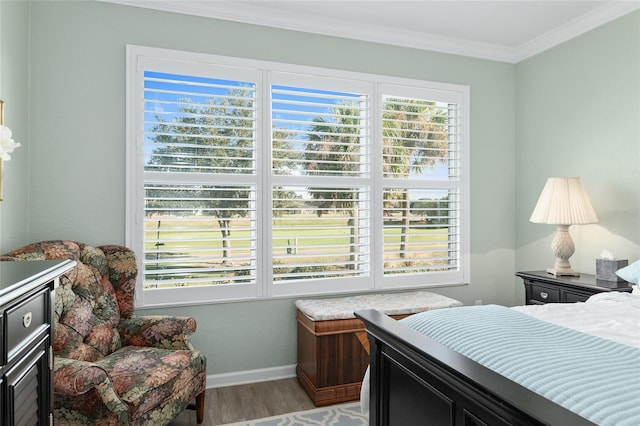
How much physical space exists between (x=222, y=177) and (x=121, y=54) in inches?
42.8

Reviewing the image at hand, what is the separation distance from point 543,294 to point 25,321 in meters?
3.25

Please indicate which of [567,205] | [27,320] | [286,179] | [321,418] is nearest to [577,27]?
[567,205]

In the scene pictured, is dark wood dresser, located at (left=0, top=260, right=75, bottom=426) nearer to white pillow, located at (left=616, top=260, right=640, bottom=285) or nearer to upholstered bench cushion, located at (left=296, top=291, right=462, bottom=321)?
upholstered bench cushion, located at (left=296, top=291, right=462, bottom=321)

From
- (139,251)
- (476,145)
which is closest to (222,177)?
(139,251)

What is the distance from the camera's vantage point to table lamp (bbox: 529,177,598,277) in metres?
3.08

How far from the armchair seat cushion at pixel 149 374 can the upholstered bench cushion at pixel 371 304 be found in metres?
0.88

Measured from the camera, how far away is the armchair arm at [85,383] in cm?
A: 187

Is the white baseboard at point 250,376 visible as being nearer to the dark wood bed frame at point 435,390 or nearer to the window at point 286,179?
the window at point 286,179

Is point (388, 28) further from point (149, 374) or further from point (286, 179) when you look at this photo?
point (149, 374)

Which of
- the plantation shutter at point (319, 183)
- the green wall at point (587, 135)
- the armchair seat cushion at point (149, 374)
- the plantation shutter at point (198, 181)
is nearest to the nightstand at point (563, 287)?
the green wall at point (587, 135)

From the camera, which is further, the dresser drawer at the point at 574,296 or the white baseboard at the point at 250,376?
the white baseboard at the point at 250,376

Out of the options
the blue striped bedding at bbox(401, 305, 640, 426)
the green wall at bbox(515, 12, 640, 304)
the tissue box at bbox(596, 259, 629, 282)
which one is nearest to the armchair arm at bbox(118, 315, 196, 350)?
the blue striped bedding at bbox(401, 305, 640, 426)

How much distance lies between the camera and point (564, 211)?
3.11 metres

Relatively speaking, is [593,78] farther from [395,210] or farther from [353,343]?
[353,343]
